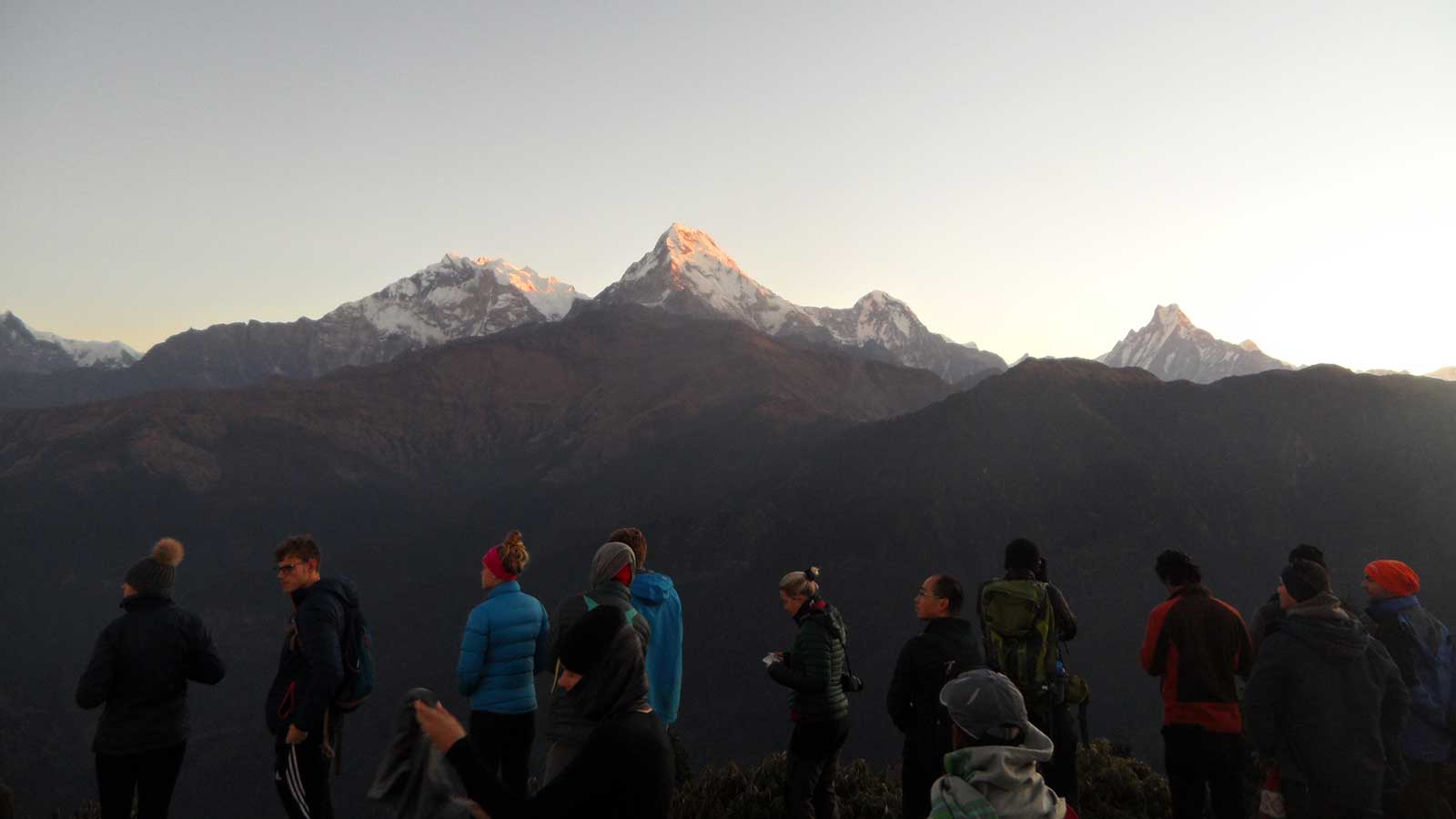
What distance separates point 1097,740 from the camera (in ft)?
37.6

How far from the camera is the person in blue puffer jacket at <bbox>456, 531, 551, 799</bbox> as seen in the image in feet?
17.5

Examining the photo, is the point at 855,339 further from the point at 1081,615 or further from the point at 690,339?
the point at 1081,615

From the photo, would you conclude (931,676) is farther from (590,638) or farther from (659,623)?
(590,638)

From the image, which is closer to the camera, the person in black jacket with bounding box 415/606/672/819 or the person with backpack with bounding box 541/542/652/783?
the person in black jacket with bounding box 415/606/672/819

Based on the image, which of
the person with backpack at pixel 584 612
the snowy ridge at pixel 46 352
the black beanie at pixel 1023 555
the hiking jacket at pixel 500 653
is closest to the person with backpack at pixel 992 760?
the person with backpack at pixel 584 612

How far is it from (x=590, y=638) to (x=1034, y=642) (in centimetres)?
386

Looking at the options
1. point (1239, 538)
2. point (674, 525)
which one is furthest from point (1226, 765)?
point (674, 525)

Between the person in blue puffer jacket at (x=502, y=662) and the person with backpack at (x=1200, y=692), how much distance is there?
397 cm

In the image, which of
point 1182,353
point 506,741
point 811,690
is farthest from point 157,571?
point 1182,353

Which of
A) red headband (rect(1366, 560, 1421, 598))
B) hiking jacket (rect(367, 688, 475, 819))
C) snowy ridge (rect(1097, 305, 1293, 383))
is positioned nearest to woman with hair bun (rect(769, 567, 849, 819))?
hiking jacket (rect(367, 688, 475, 819))

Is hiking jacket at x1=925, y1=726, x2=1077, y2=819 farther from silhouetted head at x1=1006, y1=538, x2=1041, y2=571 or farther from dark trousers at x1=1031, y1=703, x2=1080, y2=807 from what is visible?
dark trousers at x1=1031, y1=703, x2=1080, y2=807

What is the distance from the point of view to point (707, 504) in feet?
228

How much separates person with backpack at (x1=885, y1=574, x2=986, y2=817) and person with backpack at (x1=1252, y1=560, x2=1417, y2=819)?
62.4 inches

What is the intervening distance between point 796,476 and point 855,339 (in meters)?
106
